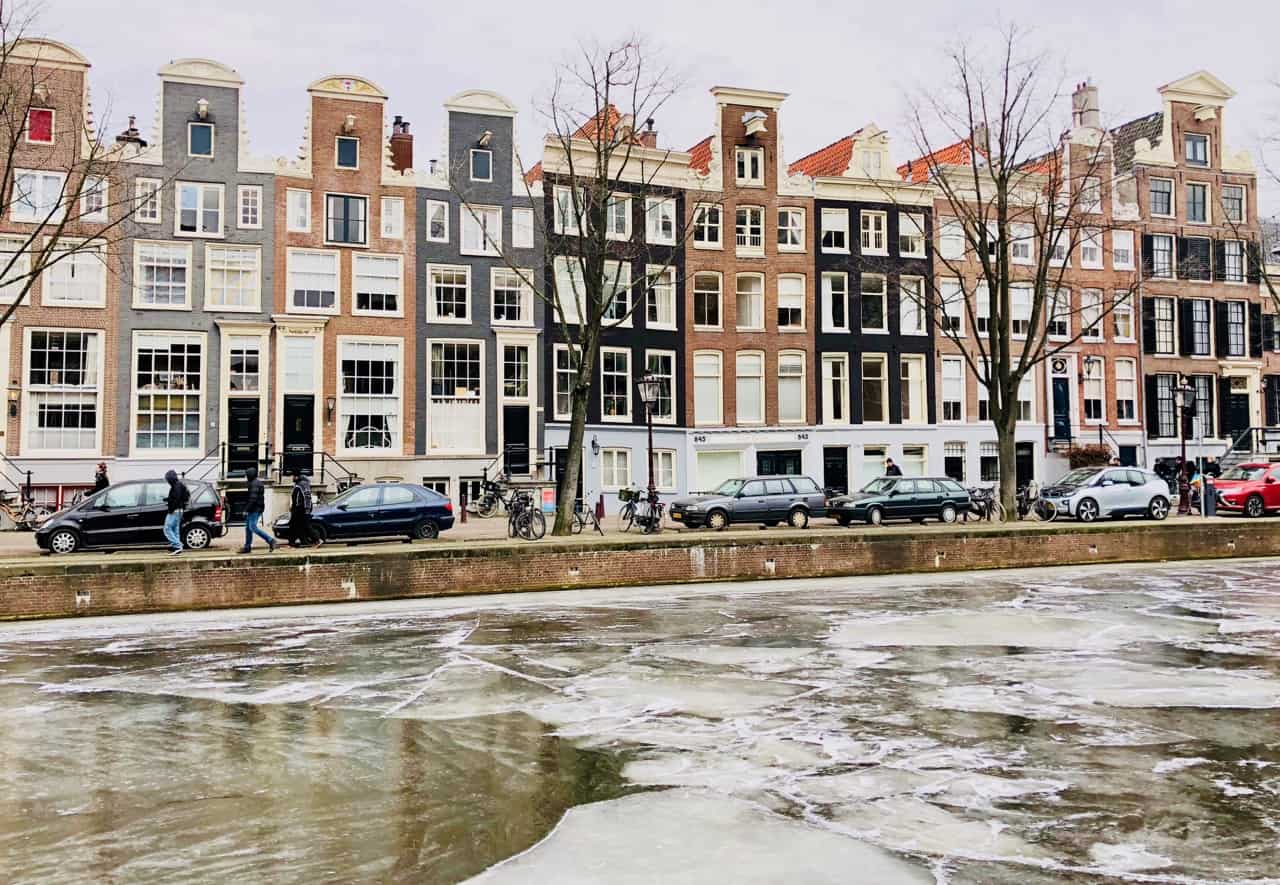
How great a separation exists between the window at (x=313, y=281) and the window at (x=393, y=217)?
215 cm

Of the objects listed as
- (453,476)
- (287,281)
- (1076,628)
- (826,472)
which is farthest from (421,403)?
(1076,628)

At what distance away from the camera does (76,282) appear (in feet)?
117

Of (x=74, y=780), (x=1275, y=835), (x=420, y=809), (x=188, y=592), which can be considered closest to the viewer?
(x=1275, y=835)

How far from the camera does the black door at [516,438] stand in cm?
3994

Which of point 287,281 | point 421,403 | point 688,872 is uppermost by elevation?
point 287,281

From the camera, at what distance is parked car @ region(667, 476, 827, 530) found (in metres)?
30.2

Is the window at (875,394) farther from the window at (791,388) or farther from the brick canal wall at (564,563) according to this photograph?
the brick canal wall at (564,563)

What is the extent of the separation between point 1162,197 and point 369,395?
1452 inches

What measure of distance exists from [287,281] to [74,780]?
32.6m

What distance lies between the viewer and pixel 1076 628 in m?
14.5

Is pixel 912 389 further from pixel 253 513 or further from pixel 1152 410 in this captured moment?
pixel 253 513

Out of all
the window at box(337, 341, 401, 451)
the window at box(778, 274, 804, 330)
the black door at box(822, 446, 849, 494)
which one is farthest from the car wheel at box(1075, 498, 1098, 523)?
the window at box(337, 341, 401, 451)

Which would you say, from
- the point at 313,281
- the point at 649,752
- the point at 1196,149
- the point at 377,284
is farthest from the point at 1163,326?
the point at 649,752

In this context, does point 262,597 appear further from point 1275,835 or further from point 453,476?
point 453,476
